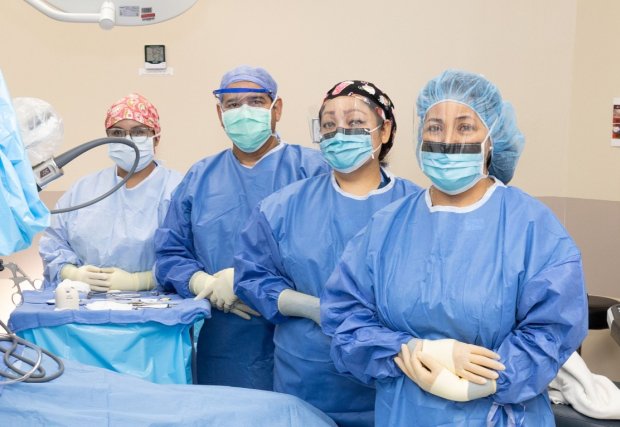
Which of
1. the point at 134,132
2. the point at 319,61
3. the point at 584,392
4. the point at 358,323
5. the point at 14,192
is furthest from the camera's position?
the point at 319,61

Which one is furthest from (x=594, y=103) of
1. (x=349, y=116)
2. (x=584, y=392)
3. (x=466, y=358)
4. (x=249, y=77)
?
(x=466, y=358)

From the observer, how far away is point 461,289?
1.55 m

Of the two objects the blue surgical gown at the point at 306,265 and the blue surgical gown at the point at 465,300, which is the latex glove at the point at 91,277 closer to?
the blue surgical gown at the point at 306,265

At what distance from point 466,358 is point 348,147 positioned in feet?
2.47

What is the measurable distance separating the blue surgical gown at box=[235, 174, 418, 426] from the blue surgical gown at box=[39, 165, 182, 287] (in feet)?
1.99

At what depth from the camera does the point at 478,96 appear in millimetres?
1707

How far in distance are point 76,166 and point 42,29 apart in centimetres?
71

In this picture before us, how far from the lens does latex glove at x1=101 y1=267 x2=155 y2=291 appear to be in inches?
102

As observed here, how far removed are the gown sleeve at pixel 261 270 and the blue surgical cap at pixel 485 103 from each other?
1.86 ft

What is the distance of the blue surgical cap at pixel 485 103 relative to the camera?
171 centimetres

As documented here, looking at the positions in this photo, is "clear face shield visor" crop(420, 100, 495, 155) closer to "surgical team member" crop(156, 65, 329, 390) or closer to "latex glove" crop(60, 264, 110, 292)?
"surgical team member" crop(156, 65, 329, 390)

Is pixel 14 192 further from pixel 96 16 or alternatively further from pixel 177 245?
pixel 177 245

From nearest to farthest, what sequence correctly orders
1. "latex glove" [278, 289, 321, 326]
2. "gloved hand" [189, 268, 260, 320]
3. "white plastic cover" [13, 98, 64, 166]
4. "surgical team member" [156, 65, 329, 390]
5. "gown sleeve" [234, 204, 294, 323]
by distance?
"white plastic cover" [13, 98, 64, 166] < "latex glove" [278, 289, 321, 326] < "gown sleeve" [234, 204, 294, 323] < "gloved hand" [189, 268, 260, 320] < "surgical team member" [156, 65, 329, 390]

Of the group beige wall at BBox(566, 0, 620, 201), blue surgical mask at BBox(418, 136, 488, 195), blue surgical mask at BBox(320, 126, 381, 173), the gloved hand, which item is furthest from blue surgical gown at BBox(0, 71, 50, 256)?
beige wall at BBox(566, 0, 620, 201)
